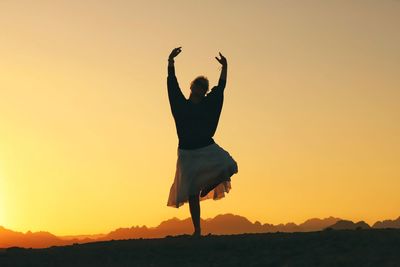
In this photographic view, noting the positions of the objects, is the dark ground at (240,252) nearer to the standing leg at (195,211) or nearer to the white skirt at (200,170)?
the standing leg at (195,211)

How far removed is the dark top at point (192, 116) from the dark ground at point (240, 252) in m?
2.01

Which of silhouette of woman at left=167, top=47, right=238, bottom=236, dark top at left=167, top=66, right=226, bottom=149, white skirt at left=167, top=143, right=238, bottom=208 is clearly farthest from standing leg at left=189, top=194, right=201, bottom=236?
dark top at left=167, top=66, right=226, bottom=149

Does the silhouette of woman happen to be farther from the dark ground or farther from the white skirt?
the dark ground

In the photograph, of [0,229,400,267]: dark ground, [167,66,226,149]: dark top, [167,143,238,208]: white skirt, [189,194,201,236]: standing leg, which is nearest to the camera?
[0,229,400,267]: dark ground

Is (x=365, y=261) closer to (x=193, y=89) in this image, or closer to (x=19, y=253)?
(x=193, y=89)

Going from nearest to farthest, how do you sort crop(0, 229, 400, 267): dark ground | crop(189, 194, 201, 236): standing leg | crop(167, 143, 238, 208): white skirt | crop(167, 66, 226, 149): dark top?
crop(0, 229, 400, 267): dark ground < crop(189, 194, 201, 236): standing leg < crop(167, 143, 238, 208): white skirt < crop(167, 66, 226, 149): dark top

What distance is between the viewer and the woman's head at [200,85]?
1784cm

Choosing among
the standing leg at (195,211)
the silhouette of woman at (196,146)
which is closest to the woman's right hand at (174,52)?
the silhouette of woman at (196,146)

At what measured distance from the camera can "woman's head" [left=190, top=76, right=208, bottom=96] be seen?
17.8 metres

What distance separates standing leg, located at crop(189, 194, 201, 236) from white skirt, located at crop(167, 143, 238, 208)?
12 centimetres

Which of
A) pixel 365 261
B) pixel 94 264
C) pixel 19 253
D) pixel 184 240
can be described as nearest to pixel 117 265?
pixel 94 264

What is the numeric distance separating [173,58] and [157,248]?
398 centimetres

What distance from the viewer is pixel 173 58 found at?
58.3 feet

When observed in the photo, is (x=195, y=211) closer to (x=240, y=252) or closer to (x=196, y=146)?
(x=196, y=146)
